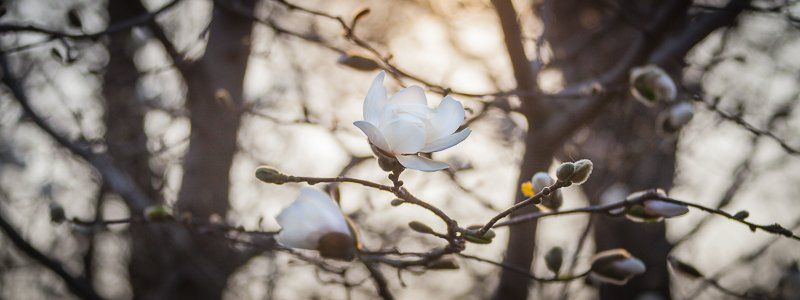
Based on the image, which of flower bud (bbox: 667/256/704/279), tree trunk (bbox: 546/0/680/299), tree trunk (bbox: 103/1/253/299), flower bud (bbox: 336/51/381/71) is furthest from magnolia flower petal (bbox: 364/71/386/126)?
tree trunk (bbox: 546/0/680/299)

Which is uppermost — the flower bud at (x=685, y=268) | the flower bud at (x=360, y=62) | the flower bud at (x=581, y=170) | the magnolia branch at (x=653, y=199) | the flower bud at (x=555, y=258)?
the flower bud at (x=581, y=170)

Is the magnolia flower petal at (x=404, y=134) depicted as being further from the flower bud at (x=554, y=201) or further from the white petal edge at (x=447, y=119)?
the flower bud at (x=554, y=201)

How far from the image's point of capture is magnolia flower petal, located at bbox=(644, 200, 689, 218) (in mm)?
932

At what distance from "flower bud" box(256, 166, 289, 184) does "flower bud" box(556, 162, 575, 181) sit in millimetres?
382

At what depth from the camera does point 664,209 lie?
94 cm

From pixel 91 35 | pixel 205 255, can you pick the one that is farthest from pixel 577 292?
pixel 91 35

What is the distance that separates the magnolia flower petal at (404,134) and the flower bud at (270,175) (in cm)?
18

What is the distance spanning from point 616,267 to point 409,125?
630 millimetres

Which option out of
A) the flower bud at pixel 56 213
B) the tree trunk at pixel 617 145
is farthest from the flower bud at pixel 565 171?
the tree trunk at pixel 617 145

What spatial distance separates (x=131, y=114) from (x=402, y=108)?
9.26 ft

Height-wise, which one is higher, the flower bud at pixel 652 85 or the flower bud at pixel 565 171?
the flower bud at pixel 565 171

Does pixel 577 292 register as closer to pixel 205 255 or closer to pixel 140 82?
pixel 205 255

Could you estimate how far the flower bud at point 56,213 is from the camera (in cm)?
125

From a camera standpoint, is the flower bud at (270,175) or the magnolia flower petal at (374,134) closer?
the magnolia flower petal at (374,134)
